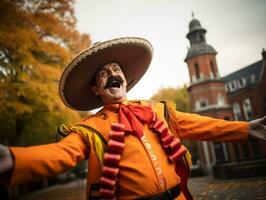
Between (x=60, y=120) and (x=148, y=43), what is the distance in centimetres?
951

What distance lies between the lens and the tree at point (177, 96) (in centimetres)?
3828

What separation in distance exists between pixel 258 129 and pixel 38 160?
180 cm

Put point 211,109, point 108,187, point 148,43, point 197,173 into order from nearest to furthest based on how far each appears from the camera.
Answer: point 108,187
point 148,43
point 197,173
point 211,109

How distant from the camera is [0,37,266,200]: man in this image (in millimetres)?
1742

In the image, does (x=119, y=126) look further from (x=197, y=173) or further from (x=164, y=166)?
(x=197, y=173)

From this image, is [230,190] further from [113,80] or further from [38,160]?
[38,160]

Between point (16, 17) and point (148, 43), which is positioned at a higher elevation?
point (16, 17)

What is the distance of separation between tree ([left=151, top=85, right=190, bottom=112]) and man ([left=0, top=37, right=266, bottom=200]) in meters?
35.4

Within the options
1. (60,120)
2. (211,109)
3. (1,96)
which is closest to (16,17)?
(1,96)

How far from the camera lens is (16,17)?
796 centimetres

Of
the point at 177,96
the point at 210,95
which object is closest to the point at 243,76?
the point at 177,96

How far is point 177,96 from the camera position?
39500 mm

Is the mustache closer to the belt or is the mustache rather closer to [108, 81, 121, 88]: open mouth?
[108, 81, 121, 88]: open mouth

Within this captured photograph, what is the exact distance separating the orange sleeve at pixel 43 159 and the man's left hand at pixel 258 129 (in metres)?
1.47
